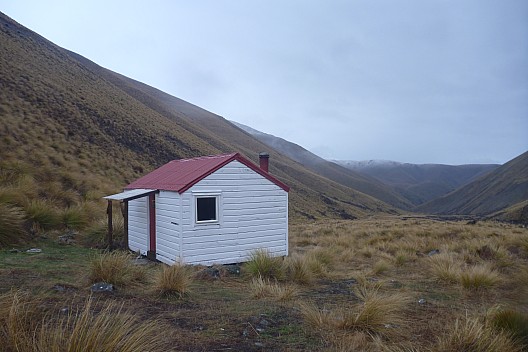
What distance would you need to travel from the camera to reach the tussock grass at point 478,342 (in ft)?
14.6

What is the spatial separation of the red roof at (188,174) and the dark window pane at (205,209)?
0.63m

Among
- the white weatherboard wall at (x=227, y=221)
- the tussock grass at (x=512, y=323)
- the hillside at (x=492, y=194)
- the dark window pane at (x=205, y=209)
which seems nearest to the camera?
the tussock grass at (x=512, y=323)

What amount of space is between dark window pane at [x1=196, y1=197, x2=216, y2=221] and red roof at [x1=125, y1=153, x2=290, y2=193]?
63 cm

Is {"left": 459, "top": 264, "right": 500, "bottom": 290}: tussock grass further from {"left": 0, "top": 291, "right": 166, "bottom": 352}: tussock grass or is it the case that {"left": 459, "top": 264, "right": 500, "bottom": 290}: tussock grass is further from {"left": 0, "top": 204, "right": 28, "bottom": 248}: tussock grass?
{"left": 0, "top": 204, "right": 28, "bottom": 248}: tussock grass

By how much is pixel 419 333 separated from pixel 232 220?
6.89 m

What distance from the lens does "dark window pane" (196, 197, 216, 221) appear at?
1138 centimetres

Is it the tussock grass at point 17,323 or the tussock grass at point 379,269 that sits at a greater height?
the tussock grass at point 17,323

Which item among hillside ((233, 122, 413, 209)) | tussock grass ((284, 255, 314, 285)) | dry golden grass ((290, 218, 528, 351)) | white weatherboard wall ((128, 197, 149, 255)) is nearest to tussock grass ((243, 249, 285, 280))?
tussock grass ((284, 255, 314, 285))

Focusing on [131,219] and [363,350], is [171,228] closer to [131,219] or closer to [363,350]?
[131,219]

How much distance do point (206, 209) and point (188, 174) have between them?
3.98 feet

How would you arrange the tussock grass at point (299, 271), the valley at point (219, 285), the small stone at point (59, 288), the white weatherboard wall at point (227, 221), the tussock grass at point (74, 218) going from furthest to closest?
the tussock grass at point (74, 218) → the white weatherboard wall at point (227, 221) → the tussock grass at point (299, 271) → the small stone at point (59, 288) → the valley at point (219, 285)

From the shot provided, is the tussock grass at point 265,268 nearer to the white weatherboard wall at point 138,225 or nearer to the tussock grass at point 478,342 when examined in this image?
the white weatherboard wall at point 138,225

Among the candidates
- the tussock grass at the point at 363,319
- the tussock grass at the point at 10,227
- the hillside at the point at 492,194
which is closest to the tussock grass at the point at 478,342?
the tussock grass at the point at 363,319

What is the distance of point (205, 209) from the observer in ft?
37.6
